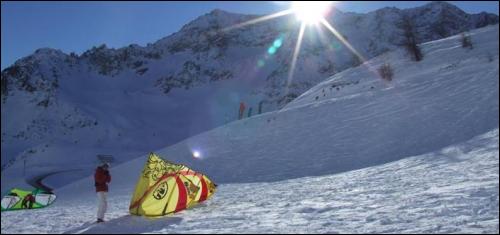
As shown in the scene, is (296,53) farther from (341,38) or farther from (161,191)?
(161,191)

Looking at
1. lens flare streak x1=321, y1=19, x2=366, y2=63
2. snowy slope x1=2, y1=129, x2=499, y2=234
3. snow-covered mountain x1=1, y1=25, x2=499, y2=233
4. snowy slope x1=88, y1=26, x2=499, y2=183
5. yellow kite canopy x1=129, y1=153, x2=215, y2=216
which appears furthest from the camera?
lens flare streak x1=321, y1=19, x2=366, y2=63

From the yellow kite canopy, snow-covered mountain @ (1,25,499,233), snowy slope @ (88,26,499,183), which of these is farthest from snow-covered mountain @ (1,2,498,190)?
the yellow kite canopy

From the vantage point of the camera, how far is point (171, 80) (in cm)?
14775

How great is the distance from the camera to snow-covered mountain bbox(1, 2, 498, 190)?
106m

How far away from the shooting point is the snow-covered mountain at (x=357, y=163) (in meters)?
10.6

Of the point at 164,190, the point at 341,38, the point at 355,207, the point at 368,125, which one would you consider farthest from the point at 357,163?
the point at 341,38

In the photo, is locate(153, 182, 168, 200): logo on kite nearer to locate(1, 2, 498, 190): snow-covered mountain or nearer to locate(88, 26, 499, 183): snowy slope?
locate(88, 26, 499, 183): snowy slope

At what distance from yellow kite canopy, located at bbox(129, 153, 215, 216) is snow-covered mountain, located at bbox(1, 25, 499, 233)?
0.92 ft

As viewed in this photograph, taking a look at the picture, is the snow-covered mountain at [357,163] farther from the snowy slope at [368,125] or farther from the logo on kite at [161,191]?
the logo on kite at [161,191]

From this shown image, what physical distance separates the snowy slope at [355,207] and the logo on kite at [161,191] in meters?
0.59

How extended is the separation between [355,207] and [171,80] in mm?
138528

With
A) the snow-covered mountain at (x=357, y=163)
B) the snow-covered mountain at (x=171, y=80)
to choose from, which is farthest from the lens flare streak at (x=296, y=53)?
the snow-covered mountain at (x=357, y=163)

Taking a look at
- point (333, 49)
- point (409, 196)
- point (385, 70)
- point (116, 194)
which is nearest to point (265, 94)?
point (333, 49)

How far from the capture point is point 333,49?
147750 mm
